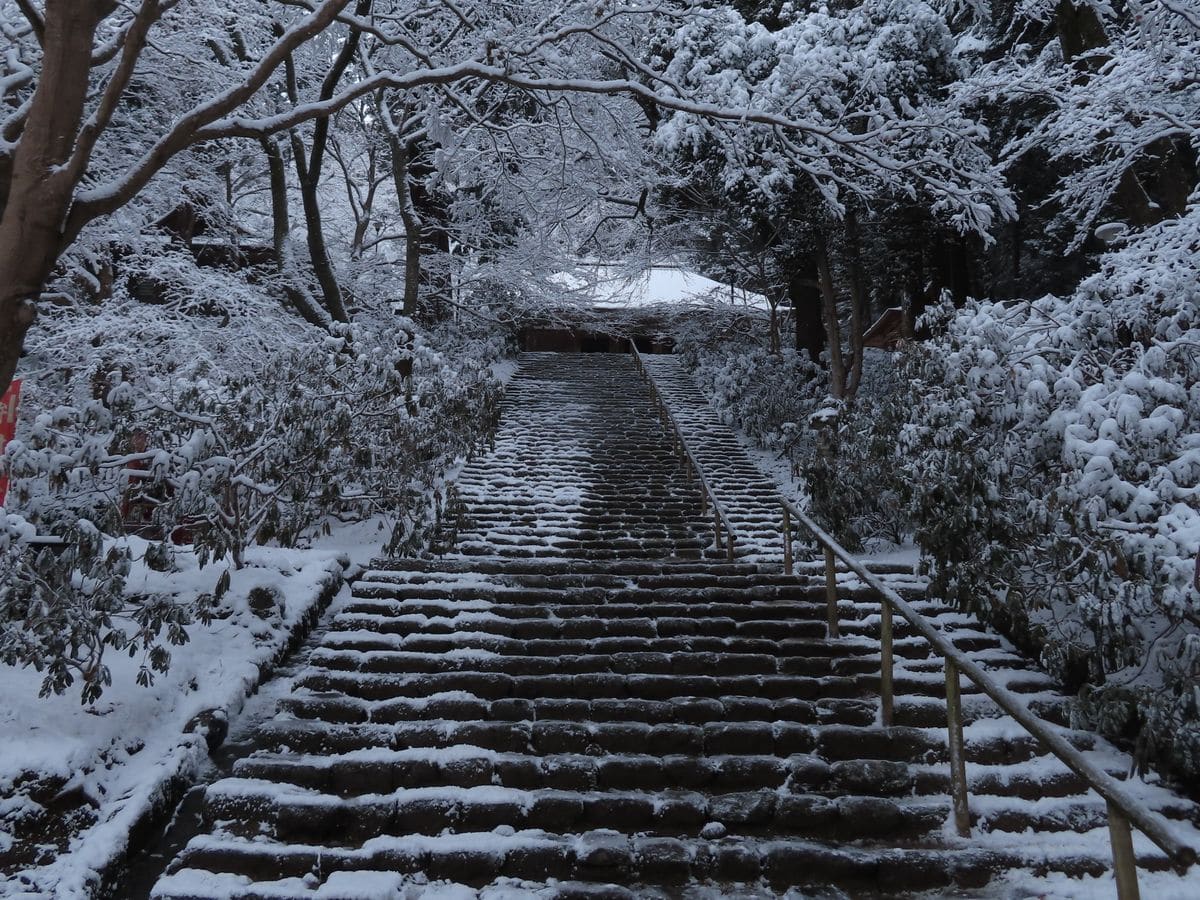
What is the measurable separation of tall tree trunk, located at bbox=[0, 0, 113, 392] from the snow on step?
238 cm

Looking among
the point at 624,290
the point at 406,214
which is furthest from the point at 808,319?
the point at 406,214

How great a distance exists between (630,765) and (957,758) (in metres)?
1.54

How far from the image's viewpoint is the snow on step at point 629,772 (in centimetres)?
341

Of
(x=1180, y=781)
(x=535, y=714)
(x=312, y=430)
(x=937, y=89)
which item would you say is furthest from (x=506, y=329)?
(x=1180, y=781)

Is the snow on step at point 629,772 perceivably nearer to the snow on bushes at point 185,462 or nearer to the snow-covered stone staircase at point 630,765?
the snow-covered stone staircase at point 630,765

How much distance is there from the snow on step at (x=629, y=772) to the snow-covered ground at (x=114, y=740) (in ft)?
1.00

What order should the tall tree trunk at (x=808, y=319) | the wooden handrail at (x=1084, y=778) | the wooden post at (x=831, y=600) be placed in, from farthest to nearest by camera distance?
the tall tree trunk at (x=808, y=319) < the wooden post at (x=831, y=600) < the wooden handrail at (x=1084, y=778)

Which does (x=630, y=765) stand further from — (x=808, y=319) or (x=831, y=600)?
(x=808, y=319)

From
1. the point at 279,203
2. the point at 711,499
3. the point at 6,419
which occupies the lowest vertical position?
the point at 711,499

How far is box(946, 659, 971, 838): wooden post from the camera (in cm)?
360

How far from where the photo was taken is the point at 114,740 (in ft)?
13.2

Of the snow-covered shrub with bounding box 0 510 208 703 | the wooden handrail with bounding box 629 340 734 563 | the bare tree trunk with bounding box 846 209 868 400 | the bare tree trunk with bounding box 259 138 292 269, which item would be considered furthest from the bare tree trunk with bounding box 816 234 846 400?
the snow-covered shrub with bounding box 0 510 208 703

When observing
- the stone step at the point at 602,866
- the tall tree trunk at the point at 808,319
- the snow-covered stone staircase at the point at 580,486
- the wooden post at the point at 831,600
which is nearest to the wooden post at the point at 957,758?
the stone step at the point at 602,866

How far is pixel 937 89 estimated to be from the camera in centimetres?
1220
